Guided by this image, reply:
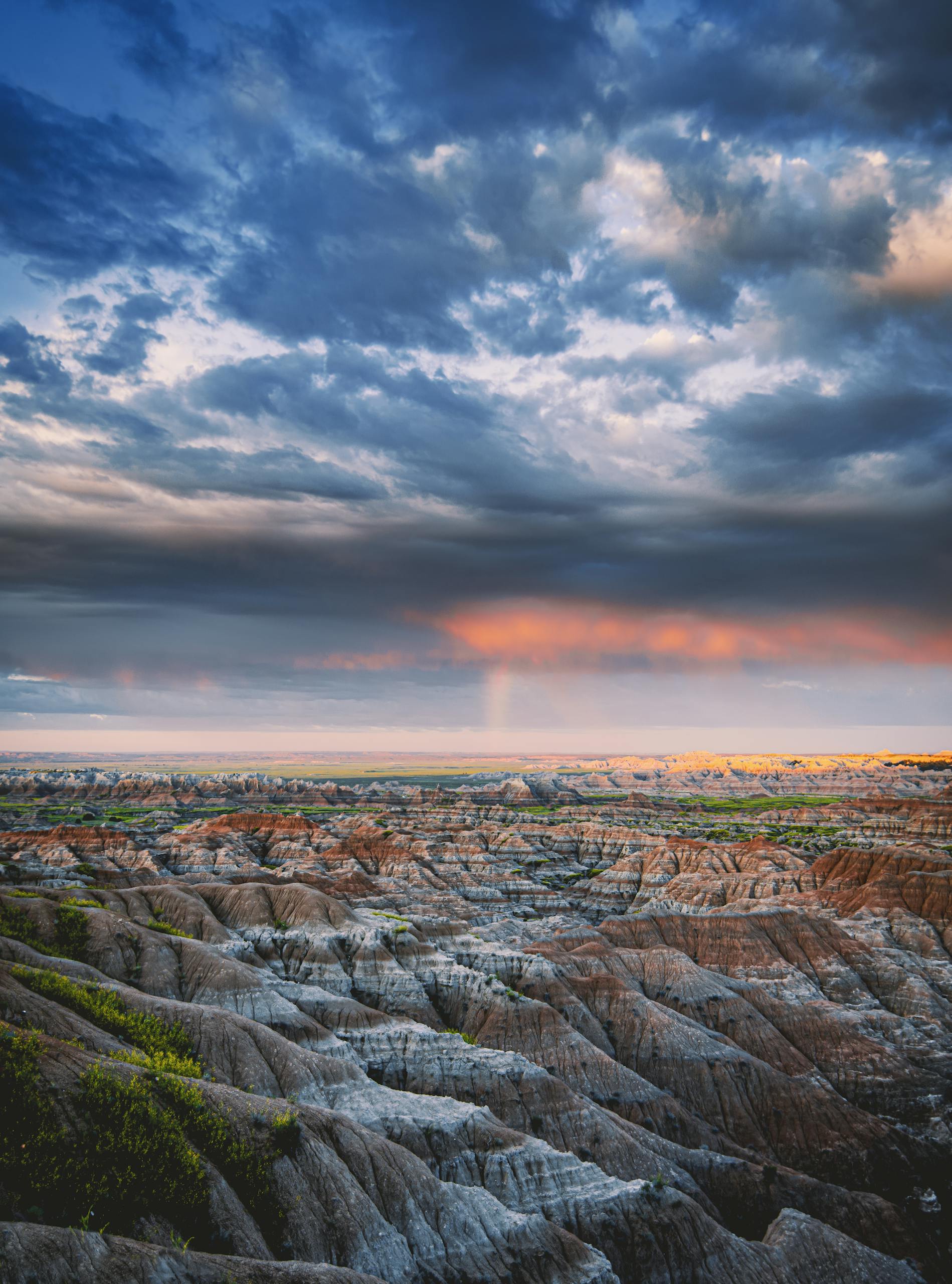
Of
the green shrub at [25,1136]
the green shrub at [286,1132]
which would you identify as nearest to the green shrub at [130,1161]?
the green shrub at [25,1136]

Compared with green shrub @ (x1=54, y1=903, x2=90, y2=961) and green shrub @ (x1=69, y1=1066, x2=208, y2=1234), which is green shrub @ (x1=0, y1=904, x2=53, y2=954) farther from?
green shrub @ (x1=69, y1=1066, x2=208, y2=1234)

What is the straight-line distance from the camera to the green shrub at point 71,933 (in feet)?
198

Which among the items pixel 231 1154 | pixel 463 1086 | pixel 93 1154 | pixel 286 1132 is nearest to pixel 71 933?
pixel 463 1086

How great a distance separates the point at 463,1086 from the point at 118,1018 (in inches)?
1059

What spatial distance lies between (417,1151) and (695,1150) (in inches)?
1037

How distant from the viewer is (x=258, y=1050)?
47.6 metres

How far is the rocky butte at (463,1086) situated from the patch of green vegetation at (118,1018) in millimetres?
250

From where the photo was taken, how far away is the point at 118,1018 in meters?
43.5

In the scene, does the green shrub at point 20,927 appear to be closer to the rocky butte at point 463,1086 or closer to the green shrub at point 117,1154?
the rocky butte at point 463,1086

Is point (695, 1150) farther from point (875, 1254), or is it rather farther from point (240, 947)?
point (240, 947)

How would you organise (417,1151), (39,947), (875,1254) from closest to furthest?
1. (417,1151)
2. (875,1254)
3. (39,947)

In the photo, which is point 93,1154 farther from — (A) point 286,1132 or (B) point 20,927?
(B) point 20,927

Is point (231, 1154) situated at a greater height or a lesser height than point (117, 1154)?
lesser

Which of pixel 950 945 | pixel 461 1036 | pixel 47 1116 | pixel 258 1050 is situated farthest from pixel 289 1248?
pixel 950 945
